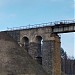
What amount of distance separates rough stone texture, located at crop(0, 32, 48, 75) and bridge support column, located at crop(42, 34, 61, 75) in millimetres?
1528

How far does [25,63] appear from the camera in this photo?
6462 cm

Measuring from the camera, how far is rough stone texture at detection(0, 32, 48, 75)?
6091 cm

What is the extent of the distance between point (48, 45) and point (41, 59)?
224 inches

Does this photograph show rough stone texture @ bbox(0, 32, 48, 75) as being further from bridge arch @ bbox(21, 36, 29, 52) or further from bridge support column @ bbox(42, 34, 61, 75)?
→ bridge arch @ bbox(21, 36, 29, 52)

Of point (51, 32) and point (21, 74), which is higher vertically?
point (51, 32)

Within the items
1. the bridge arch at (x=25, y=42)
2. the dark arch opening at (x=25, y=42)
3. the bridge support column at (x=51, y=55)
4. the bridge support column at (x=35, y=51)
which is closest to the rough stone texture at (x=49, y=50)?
the bridge support column at (x=51, y=55)

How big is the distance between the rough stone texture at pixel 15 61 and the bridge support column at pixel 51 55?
153cm

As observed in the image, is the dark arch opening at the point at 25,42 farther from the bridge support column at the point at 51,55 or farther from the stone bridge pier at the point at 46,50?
the bridge support column at the point at 51,55

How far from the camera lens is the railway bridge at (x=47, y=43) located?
208ft

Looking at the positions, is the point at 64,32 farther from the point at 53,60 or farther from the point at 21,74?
the point at 21,74

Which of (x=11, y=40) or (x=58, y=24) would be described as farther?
(x=11, y=40)

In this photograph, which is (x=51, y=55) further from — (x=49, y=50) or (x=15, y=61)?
(x=15, y=61)

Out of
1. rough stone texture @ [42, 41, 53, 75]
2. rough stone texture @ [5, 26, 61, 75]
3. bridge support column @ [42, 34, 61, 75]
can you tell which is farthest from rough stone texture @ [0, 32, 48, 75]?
rough stone texture @ [5, 26, 61, 75]

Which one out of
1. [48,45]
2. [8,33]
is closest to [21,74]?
[48,45]
